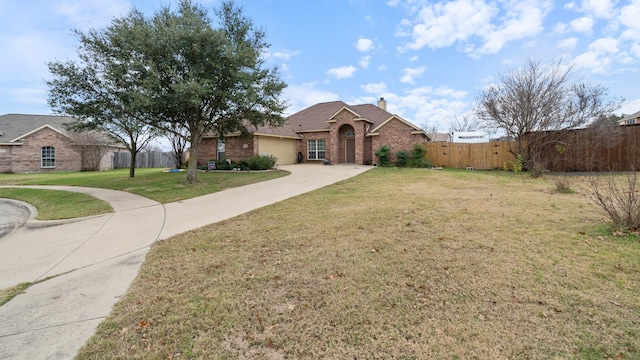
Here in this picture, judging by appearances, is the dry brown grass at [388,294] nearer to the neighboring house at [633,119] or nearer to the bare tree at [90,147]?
the bare tree at [90,147]

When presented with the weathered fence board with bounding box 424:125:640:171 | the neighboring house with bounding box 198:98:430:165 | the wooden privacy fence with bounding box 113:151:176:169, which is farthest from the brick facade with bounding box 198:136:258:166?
the weathered fence board with bounding box 424:125:640:171

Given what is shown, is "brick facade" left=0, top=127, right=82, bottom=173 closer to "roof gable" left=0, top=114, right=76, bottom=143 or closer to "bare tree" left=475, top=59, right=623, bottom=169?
"roof gable" left=0, top=114, right=76, bottom=143

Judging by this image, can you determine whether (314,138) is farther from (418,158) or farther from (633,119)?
(633,119)

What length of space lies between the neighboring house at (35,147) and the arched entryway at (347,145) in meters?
22.9

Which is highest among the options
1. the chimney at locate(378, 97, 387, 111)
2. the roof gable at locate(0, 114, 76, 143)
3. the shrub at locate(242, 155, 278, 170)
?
the chimney at locate(378, 97, 387, 111)

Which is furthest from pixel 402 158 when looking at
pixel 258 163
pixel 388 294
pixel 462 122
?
pixel 462 122

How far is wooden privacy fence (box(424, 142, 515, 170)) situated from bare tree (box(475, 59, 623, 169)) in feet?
4.86

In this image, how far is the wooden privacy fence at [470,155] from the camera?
18531 millimetres

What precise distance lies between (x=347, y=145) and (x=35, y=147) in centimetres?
2781

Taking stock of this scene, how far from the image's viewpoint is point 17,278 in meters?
4.28

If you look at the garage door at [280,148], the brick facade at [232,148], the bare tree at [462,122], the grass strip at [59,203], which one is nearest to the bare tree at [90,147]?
the brick facade at [232,148]

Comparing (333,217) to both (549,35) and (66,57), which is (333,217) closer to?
(66,57)

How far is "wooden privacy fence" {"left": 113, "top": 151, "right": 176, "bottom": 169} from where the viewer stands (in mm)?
29938

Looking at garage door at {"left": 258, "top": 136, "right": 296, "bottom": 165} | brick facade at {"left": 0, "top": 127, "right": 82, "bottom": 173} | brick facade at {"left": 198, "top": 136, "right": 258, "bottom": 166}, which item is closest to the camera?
brick facade at {"left": 198, "top": 136, "right": 258, "bottom": 166}
